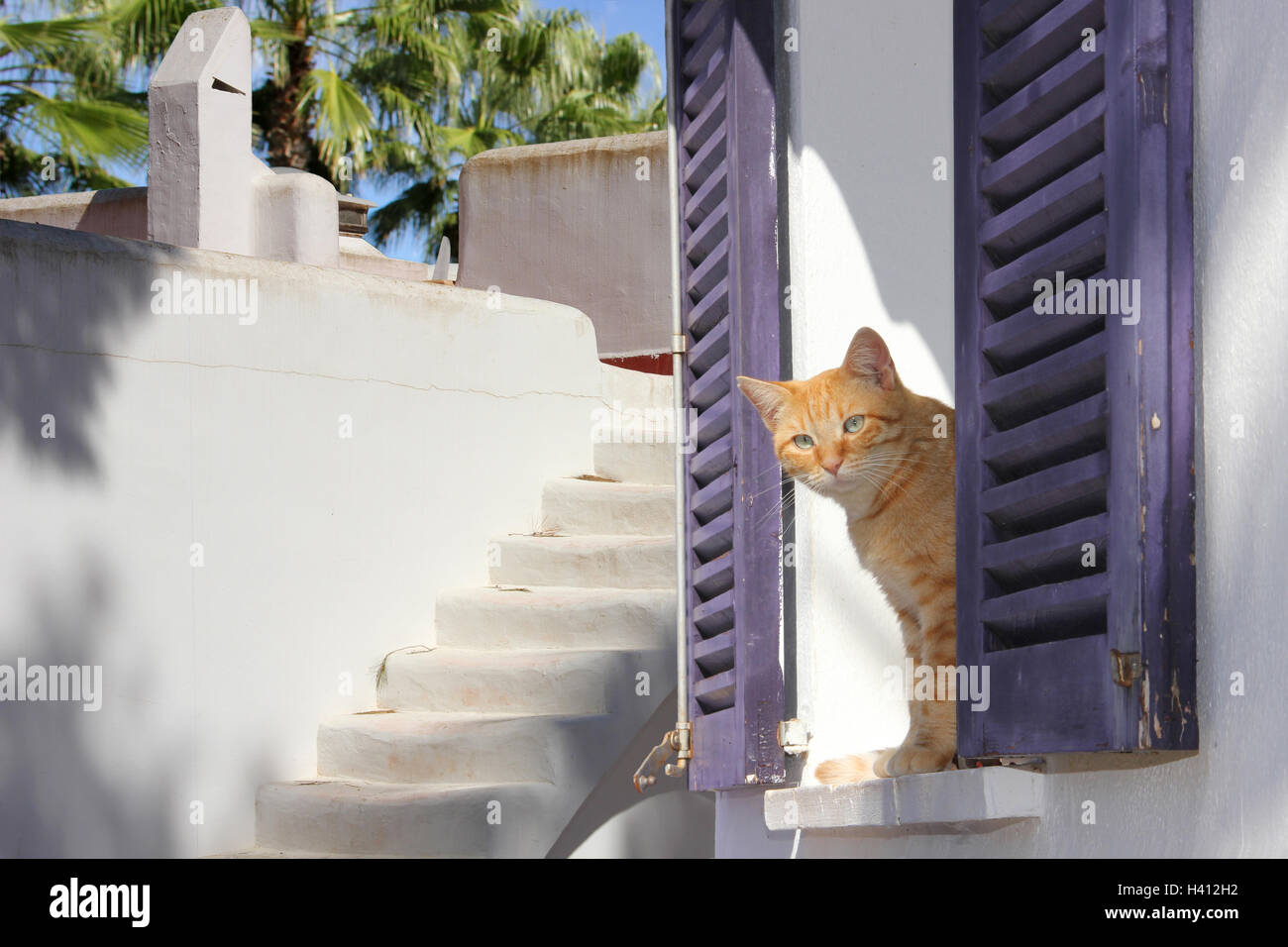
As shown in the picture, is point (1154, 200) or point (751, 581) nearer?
point (1154, 200)

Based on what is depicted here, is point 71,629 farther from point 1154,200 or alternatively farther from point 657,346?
point 657,346

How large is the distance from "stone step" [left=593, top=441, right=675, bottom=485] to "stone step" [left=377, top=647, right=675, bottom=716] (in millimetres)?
1226

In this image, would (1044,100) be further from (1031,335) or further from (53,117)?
(53,117)

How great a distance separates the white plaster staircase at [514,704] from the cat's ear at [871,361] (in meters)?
2.25

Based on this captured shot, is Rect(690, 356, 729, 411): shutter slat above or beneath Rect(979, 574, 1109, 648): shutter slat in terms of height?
above

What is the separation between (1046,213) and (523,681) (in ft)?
11.8

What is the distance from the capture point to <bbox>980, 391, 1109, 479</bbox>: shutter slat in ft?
7.77

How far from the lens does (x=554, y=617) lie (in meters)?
6.02

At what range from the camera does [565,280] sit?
9.57 m

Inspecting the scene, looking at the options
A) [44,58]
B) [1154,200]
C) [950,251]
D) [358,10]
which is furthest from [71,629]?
[358,10]

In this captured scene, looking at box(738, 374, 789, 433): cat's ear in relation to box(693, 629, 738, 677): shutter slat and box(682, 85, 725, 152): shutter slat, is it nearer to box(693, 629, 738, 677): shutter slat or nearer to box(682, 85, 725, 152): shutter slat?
box(693, 629, 738, 677): shutter slat

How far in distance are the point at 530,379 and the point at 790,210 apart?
3.09 meters

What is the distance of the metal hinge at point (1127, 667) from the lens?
2.24 meters

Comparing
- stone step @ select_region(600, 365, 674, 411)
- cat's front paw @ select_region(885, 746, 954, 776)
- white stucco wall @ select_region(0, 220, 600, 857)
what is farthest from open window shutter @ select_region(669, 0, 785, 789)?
stone step @ select_region(600, 365, 674, 411)
